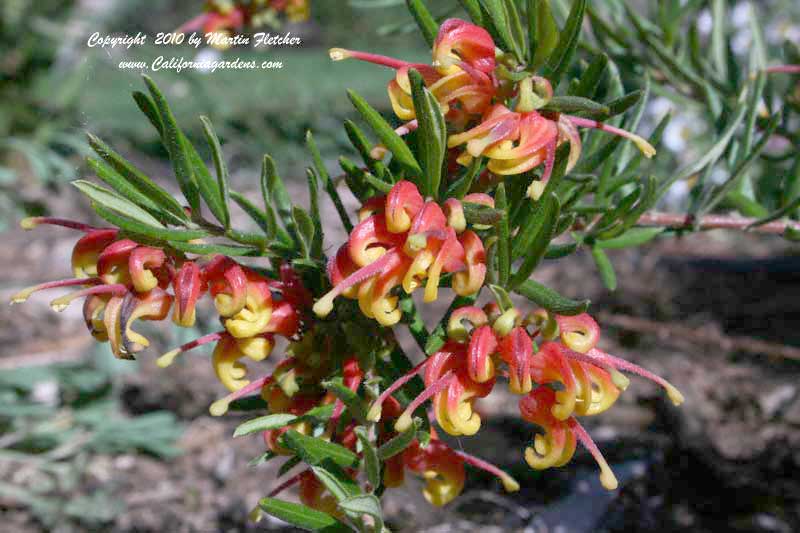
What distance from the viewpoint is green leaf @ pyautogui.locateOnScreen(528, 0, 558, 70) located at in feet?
1.51

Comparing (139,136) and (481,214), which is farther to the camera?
(139,136)

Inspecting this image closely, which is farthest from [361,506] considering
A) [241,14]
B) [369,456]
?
[241,14]

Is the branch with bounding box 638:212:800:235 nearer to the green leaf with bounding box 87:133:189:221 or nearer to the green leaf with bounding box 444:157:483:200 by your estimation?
the green leaf with bounding box 444:157:483:200

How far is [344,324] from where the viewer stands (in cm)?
55

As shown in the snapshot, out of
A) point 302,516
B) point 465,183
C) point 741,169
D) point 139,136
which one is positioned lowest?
point 139,136

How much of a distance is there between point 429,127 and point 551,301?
13 cm

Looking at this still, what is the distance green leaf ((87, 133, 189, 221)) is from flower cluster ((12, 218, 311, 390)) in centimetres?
3

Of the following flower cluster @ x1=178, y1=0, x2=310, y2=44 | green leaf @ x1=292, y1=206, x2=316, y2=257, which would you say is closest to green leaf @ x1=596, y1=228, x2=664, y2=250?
green leaf @ x1=292, y1=206, x2=316, y2=257

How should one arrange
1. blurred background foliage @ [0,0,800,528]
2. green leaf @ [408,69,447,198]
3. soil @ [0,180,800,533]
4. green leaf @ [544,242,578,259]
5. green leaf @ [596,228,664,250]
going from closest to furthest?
green leaf @ [408,69,447,198] → green leaf @ [544,242,578,259] → green leaf @ [596,228,664,250] → blurred background foliage @ [0,0,800,528] → soil @ [0,180,800,533]

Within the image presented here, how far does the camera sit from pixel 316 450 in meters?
0.51

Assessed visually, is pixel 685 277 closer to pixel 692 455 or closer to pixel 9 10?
pixel 692 455

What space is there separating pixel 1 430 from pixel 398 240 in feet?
4.09

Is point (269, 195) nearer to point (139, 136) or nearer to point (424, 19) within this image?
point (424, 19)

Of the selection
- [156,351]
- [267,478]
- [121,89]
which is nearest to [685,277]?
[267,478]
